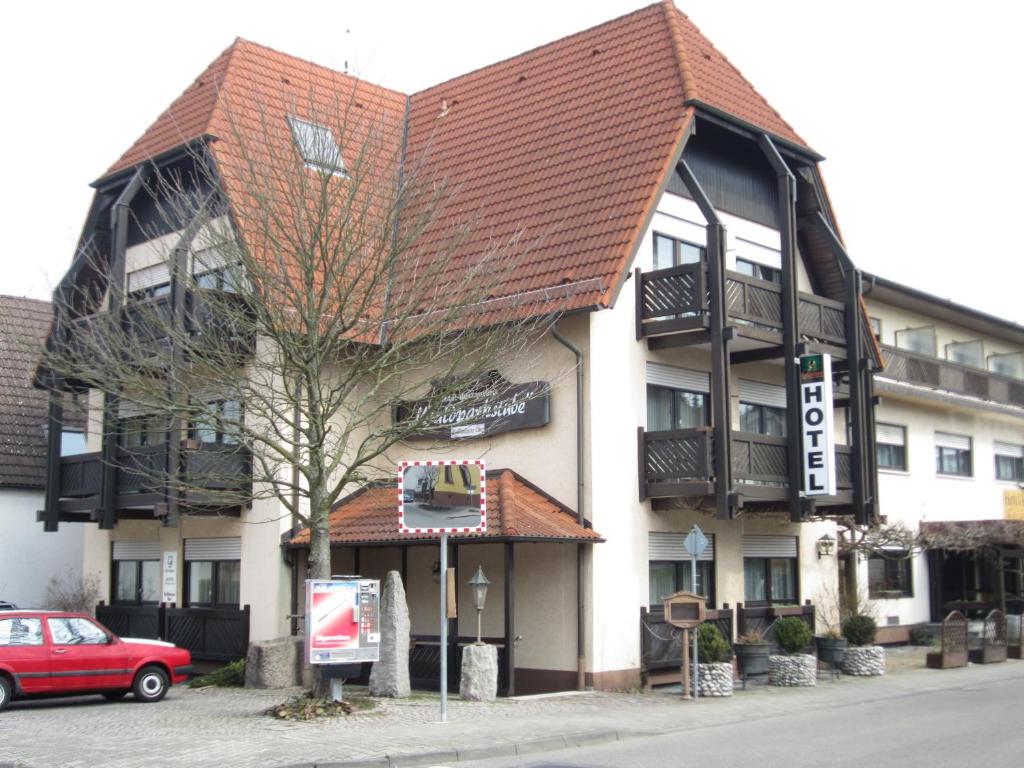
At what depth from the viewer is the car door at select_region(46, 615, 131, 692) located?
1748 cm

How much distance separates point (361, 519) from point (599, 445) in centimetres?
431

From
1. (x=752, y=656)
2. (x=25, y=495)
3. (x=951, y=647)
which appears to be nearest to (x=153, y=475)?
(x=25, y=495)

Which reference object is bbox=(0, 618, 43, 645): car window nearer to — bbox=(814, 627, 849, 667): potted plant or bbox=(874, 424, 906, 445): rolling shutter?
bbox=(814, 627, 849, 667): potted plant

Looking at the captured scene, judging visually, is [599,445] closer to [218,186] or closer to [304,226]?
[304,226]

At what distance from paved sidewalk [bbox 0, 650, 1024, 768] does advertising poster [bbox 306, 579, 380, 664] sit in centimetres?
81

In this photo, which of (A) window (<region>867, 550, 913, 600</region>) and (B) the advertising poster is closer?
(B) the advertising poster

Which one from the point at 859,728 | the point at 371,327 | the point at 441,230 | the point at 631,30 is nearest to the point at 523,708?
the point at 859,728

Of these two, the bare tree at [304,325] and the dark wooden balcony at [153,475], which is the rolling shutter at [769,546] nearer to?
the bare tree at [304,325]

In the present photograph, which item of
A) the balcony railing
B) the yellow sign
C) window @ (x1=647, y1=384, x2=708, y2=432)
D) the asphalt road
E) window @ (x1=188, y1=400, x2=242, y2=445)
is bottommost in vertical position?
the asphalt road

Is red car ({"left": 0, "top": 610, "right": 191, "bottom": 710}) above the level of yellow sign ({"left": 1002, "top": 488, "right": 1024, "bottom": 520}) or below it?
below

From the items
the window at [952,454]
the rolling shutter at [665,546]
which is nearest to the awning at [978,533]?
the window at [952,454]

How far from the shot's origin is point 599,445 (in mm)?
20250

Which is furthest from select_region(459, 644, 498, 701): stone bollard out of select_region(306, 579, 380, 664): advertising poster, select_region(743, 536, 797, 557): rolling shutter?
select_region(743, 536, 797, 557): rolling shutter

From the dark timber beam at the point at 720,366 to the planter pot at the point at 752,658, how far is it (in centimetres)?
256
